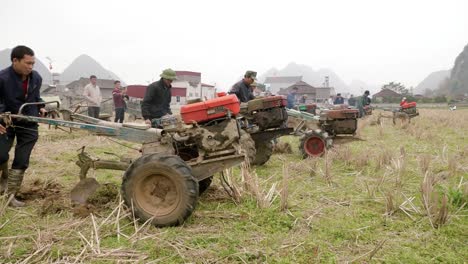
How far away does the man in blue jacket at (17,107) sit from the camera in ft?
13.7

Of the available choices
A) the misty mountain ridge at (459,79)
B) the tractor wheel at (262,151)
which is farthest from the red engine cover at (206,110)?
the misty mountain ridge at (459,79)

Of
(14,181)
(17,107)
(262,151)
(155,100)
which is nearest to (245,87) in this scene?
(262,151)

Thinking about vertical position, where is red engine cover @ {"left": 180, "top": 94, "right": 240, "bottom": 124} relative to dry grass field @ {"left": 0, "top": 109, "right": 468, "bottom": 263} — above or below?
above

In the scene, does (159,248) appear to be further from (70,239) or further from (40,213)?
(40,213)

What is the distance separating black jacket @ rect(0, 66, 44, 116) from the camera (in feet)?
13.7

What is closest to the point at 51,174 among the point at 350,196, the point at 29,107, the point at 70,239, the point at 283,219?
the point at 29,107

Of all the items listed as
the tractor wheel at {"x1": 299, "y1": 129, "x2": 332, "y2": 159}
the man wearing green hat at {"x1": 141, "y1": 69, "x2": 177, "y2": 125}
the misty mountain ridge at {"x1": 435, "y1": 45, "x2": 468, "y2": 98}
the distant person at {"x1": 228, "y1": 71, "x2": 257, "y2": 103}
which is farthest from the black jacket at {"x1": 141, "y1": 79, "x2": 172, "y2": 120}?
the misty mountain ridge at {"x1": 435, "y1": 45, "x2": 468, "y2": 98}

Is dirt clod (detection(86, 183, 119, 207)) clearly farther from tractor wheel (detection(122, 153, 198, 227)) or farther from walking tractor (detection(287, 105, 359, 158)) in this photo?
walking tractor (detection(287, 105, 359, 158))

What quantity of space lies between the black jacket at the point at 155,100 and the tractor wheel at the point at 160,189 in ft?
9.03

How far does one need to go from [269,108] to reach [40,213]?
12.7 ft

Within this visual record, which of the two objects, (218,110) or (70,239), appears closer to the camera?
(70,239)

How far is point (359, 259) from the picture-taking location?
9.66 feet

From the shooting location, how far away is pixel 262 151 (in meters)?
6.80

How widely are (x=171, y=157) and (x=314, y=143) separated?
4722 millimetres
